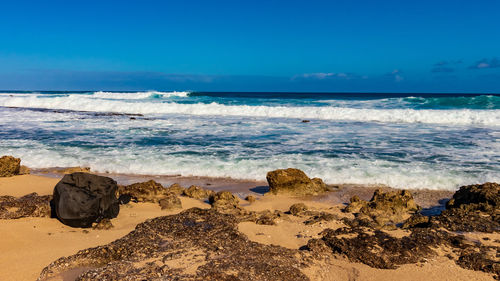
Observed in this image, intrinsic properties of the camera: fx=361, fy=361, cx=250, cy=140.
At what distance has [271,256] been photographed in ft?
10.1

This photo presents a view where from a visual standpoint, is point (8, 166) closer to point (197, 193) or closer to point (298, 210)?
point (197, 193)

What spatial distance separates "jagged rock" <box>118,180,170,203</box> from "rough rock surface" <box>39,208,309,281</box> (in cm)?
106

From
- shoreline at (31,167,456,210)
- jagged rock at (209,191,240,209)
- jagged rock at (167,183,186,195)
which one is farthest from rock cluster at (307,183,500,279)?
jagged rock at (167,183,186,195)

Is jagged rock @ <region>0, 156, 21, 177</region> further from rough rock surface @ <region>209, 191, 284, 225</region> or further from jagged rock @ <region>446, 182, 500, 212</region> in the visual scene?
jagged rock @ <region>446, 182, 500, 212</region>

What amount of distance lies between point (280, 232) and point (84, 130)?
10.5m

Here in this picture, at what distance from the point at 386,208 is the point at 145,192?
3130mm

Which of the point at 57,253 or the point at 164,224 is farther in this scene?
the point at 164,224

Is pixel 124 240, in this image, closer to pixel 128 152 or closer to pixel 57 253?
pixel 57 253

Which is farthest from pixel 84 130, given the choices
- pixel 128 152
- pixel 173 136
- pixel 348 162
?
pixel 348 162

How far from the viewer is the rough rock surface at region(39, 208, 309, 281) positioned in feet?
8.89

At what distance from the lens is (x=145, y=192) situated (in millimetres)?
4875

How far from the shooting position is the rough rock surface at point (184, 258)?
2.71m

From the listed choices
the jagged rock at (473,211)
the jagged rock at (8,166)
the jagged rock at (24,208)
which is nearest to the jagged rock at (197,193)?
the jagged rock at (24,208)

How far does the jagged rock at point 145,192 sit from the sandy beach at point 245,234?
15 centimetres
